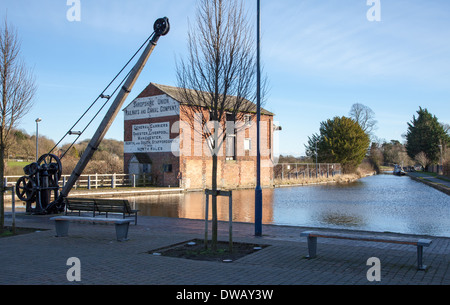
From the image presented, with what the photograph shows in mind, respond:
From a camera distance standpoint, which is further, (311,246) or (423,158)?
(423,158)

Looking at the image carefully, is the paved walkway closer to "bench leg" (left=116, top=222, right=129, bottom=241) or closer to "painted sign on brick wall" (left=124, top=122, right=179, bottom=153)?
"bench leg" (left=116, top=222, right=129, bottom=241)

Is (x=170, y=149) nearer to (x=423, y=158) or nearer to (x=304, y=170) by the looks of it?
(x=304, y=170)

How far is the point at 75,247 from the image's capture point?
8766mm

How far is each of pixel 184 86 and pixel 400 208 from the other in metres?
14.8

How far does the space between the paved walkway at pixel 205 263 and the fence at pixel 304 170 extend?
116 ft

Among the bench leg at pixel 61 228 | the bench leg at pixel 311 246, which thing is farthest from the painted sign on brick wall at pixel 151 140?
the bench leg at pixel 311 246

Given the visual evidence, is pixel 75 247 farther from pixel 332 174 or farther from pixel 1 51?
pixel 332 174

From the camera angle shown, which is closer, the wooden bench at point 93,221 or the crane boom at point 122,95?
the wooden bench at point 93,221

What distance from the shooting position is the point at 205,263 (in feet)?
23.5

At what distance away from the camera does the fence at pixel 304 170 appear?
45.8m

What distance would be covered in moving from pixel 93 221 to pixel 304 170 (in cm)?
4313

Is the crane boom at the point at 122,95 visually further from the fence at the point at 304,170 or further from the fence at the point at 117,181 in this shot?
the fence at the point at 304,170

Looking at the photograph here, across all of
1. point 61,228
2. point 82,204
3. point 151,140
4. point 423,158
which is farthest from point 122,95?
point 423,158

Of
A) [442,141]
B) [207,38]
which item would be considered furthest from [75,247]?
[442,141]
